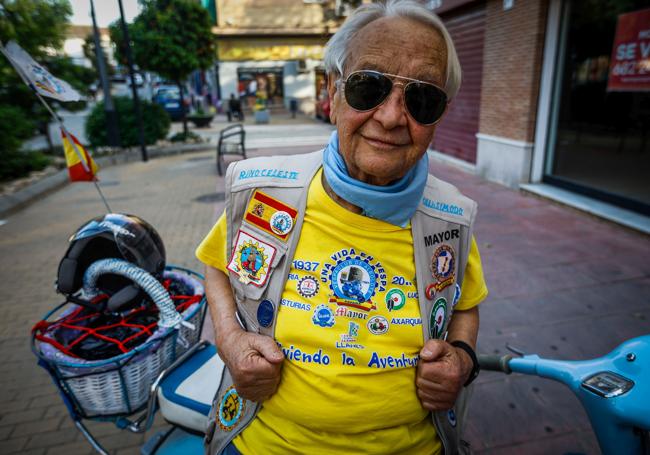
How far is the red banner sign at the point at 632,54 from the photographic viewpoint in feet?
19.9

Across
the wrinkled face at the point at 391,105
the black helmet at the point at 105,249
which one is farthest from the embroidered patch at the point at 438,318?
the black helmet at the point at 105,249

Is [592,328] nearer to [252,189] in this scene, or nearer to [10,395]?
[252,189]

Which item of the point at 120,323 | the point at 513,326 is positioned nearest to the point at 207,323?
the point at 120,323

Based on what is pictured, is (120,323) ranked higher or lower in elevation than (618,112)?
lower

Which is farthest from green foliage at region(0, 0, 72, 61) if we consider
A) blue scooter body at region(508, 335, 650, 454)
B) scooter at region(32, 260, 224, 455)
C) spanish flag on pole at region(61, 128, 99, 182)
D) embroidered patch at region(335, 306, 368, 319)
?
blue scooter body at region(508, 335, 650, 454)

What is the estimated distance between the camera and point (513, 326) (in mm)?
3793

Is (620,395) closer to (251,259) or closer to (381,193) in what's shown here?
(381,193)

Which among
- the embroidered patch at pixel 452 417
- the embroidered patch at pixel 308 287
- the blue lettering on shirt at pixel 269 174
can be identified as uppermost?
the blue lettering on shirt at pixel 269 174

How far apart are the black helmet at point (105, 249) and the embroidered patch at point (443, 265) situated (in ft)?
4.15

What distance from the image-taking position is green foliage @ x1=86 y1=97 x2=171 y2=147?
1321 cm

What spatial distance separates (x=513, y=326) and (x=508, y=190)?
5.31 meters

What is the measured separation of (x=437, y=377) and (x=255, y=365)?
1.85 ft

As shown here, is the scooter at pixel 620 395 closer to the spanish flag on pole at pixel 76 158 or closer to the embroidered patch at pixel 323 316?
the embroidered patch at pixel 323 316

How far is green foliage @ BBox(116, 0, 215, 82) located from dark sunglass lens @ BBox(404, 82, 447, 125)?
582 inches
